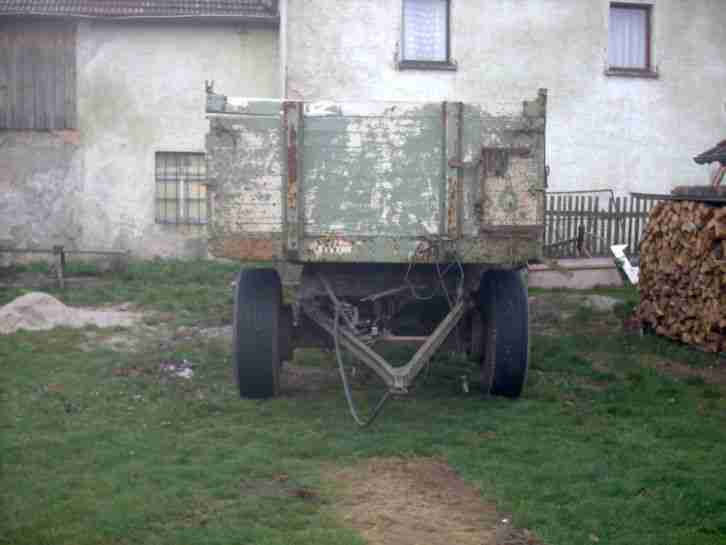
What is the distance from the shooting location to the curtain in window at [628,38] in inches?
738

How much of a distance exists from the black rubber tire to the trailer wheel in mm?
1717

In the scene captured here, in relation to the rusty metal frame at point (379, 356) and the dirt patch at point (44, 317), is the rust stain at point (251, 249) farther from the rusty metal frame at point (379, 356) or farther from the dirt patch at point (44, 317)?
the dirt patch at point (44, 317)

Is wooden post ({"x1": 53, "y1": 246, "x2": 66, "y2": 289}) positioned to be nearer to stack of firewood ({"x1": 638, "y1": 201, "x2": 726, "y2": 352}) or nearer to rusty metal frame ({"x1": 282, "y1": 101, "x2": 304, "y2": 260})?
stack of firewood ({"x1": 638, "y1": 201, "x2": 726, "y2": 352})

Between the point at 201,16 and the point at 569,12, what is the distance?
253 inches

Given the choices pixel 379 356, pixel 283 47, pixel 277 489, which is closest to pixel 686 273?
pixel 379 356

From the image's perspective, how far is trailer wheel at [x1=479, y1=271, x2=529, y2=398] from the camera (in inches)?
326

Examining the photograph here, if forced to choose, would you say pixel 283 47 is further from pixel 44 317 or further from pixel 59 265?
pixel 44 317

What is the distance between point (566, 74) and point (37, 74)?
9.37 meters

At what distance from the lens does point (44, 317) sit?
11.9 metres

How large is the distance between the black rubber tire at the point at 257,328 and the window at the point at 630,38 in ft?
39.8

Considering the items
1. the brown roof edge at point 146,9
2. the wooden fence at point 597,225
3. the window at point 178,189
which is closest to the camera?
the wooden fence at point 597,225

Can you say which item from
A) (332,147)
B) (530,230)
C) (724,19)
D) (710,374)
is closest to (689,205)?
(710,374)

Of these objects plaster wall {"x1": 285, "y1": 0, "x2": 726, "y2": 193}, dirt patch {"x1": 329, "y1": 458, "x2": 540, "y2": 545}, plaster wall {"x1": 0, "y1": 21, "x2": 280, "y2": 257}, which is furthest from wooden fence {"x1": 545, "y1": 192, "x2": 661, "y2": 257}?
dirt patch {"x1": 329, "y1": 458, "x2": 540, "y2": 545}

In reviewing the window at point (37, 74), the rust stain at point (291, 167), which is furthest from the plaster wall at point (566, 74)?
the rust stain at point (291, 167)
